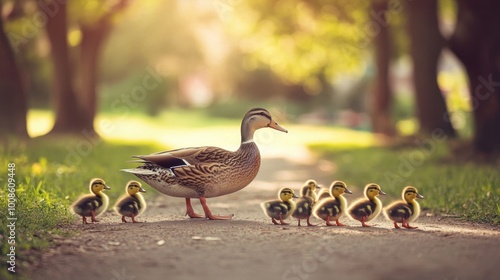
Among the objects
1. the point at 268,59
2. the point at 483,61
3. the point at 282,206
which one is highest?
the point at 268,59

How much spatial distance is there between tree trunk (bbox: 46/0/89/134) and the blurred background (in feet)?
0.12

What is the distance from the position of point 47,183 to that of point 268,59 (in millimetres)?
27846

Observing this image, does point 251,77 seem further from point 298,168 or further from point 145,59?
point 298,168

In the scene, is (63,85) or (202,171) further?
(63,85)

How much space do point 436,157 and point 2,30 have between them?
1269 cm

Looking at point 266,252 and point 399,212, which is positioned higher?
point 399,212

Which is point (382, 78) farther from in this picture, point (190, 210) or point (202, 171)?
point (202, 171)

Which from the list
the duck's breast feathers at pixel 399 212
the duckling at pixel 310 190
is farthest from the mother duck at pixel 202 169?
the duck's breast feathers at pixel 399 212

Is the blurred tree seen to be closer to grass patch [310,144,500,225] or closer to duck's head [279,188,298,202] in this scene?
grass patch [310,144,500,225]

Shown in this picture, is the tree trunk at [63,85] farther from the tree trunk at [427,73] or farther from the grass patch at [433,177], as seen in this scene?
the tree trunk at [427,73]

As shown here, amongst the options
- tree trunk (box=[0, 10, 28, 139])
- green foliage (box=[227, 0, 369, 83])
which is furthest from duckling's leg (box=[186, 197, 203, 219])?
green foliage (box=[227, 0, 369, 83])

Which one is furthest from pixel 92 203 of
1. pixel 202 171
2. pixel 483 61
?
pixel 483 61

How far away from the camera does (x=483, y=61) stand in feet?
58.0

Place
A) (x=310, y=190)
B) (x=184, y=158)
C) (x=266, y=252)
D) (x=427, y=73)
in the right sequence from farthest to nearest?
(x=427, y=73)
(x=310, y=190)
(x=184, y=158)
(x=266, y=252)
